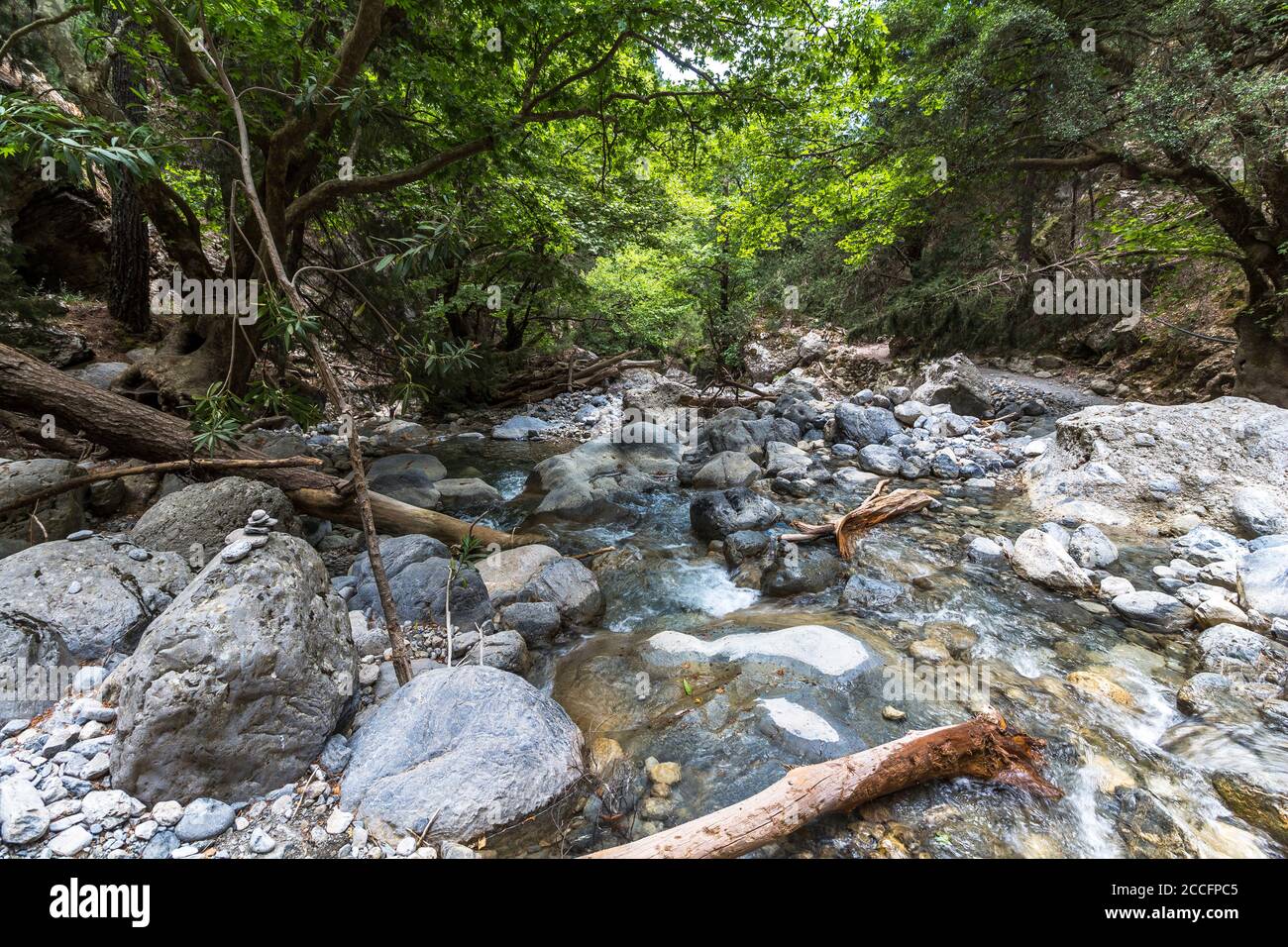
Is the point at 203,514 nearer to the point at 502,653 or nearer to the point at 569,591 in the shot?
the point at 502,653

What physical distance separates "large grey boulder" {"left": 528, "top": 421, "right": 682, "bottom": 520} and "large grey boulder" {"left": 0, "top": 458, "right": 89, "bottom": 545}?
418cm

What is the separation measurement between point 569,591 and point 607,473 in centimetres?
394

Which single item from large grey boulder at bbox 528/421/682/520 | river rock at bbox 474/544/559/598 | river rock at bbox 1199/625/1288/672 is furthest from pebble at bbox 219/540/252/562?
river rock at bbox 1199/625/1288/672

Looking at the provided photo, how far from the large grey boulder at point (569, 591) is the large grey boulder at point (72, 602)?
2284 millimetres

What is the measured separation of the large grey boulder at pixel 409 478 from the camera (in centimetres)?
641

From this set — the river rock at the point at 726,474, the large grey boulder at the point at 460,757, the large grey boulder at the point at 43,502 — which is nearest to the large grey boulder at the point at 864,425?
the river rock at the point at 726,474

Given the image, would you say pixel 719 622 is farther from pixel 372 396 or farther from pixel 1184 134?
pixel 372 396

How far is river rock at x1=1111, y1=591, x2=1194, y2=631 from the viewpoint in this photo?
11.3 feet

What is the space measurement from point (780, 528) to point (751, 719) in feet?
10.4

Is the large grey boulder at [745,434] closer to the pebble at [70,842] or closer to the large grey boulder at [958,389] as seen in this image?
the large grey boulder at [958,389]

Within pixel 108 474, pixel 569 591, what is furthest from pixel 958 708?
pixel 108 474

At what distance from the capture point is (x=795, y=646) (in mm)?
3318

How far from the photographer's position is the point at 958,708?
2.83 meters
